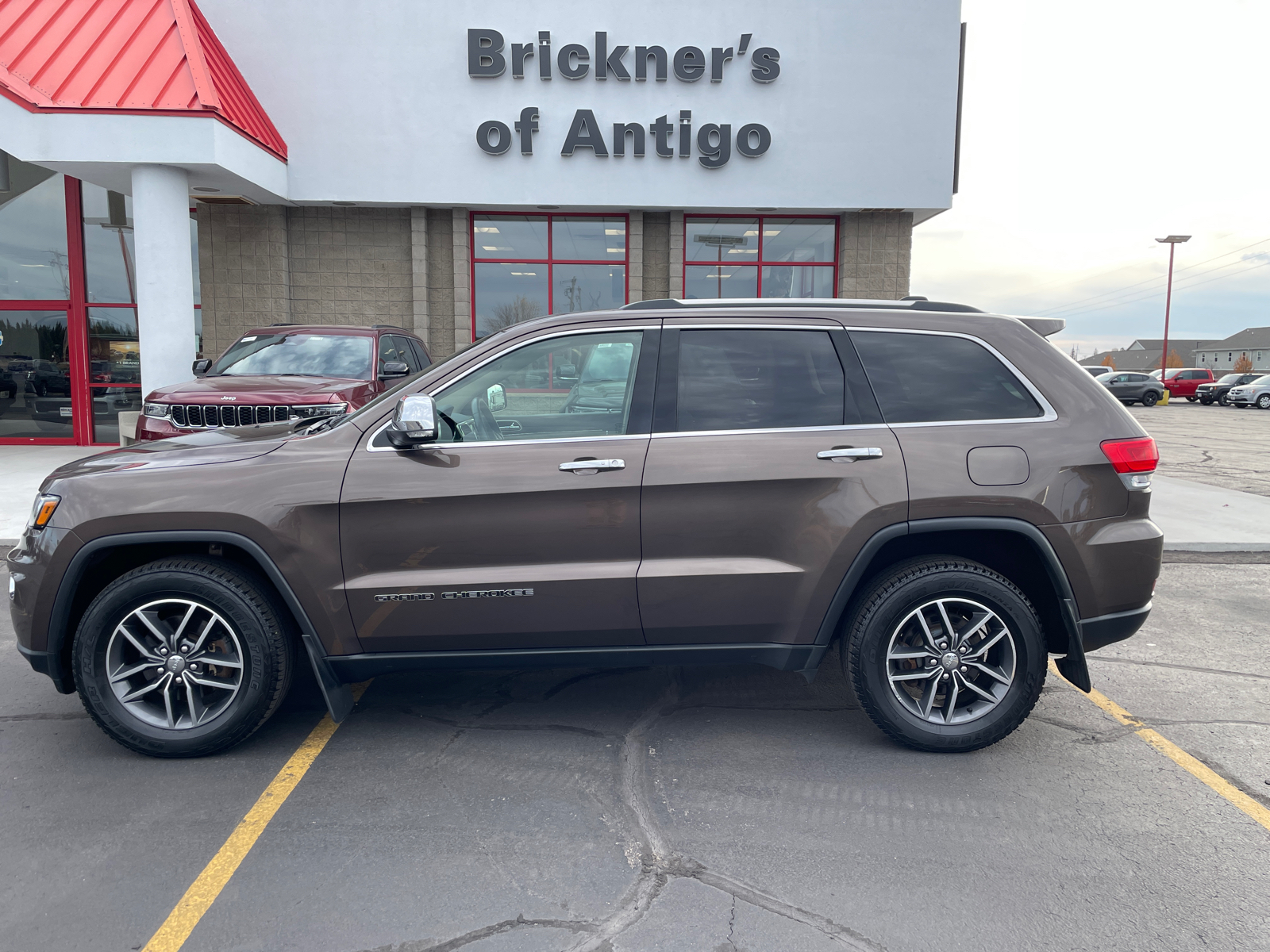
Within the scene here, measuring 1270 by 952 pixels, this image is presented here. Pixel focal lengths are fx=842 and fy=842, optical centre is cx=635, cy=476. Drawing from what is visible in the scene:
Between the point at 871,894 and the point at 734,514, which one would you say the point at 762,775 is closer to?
the point at 871,894

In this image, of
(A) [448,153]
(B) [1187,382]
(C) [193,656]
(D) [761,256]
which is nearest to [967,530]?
A: (C) [193,656]

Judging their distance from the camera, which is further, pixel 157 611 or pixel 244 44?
pixel 244 44

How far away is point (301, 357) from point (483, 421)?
18.8ft

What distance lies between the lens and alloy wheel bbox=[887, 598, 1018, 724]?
11.7 feet

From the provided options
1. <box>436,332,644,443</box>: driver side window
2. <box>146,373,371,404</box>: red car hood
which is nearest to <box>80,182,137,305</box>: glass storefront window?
<box>146,373,371,404</box>: red car hood

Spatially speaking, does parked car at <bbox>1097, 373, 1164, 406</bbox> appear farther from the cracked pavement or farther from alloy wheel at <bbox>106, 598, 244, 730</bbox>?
alloy wheel at <bbox>106, 598, 244, 730</bbox>

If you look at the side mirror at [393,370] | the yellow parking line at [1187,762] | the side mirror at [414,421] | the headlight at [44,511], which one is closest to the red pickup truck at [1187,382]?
the side mirror at [393,370]

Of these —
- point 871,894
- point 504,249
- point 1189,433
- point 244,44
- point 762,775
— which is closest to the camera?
point 871,894

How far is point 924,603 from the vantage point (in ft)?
11.6

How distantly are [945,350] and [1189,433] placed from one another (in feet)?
75.5

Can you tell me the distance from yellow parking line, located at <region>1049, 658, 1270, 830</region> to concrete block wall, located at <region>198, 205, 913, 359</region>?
39.0 ft

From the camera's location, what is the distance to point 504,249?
50.4 ft

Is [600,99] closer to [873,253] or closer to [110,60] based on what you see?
[873,253]

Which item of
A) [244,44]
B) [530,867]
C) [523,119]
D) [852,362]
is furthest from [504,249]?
[530,867]
